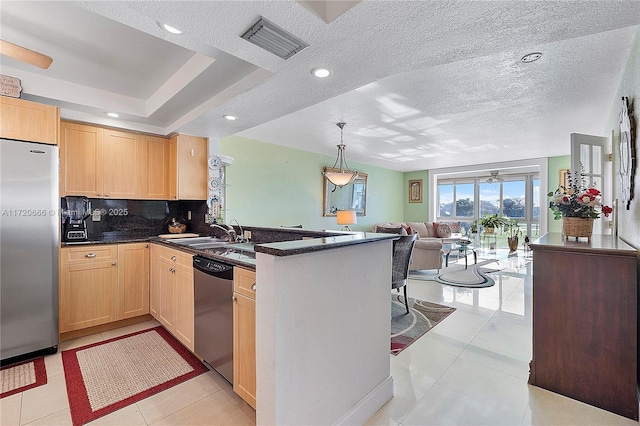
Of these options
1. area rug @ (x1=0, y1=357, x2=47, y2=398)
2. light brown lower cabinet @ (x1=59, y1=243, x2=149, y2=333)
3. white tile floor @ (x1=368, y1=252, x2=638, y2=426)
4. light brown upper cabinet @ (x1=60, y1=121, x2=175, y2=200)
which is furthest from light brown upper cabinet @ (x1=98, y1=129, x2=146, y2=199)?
white tile floor @ (x1=368, y1=252, x2=638, y2=426)

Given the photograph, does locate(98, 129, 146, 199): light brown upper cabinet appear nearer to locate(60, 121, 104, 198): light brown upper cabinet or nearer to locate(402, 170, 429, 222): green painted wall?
locate(60, 121, 104, 198): light brown upper cabinet

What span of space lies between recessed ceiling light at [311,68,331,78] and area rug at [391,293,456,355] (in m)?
2.31

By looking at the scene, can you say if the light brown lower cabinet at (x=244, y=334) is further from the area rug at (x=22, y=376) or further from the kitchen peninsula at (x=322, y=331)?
the area rug at (x=22, y=376)

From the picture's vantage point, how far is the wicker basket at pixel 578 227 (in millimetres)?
2061

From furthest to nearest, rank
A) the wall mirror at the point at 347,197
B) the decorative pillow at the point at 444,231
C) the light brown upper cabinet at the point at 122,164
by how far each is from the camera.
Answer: the decorative pillow at the point at 444,231 < the wall mirror at the point at 347,197 < the light brown upper cabinet at the point at 122,164

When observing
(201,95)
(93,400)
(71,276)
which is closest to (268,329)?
(93,400)

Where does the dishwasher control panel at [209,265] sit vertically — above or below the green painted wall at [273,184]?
below

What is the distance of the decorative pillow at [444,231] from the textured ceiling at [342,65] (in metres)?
3.36

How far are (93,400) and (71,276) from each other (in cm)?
136

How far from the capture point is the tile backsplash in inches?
130

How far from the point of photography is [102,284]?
9.43 feet

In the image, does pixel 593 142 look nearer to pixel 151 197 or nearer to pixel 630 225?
pixel 630 225

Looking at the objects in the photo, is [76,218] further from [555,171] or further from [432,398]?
[555,171]

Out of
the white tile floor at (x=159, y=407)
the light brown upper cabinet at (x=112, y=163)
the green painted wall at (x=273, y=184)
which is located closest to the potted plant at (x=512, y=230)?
the green painted wall at (x=273, y=184)
